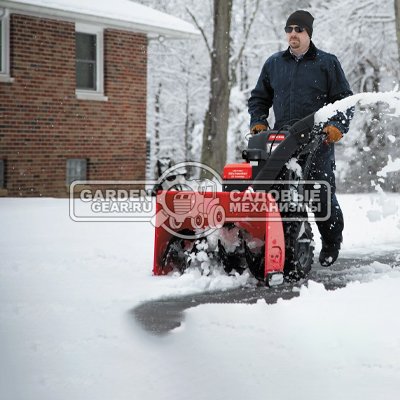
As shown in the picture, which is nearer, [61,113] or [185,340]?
[185,340]

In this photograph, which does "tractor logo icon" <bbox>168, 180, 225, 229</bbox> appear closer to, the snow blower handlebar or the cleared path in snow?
the snow blower handlebar

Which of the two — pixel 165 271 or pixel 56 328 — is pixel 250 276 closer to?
pixel 165 271

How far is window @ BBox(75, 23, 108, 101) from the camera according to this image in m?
14.8

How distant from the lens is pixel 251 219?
5602 millimetres

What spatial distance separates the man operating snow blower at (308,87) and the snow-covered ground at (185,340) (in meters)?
0.82

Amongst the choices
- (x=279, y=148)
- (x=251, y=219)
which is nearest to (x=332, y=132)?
(x=279, y=148)

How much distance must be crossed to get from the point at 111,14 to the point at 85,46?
1019 millimetres

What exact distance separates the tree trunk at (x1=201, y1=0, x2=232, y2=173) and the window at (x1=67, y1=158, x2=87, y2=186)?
2617mm

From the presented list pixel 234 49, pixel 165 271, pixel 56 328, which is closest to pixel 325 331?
pixel 56 328

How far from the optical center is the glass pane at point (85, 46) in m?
14.8

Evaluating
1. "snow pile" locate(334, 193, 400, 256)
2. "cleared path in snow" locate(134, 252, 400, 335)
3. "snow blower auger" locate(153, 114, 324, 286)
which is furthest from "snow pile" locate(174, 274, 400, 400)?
"snow pile" locate(334, 193, 400, 256)

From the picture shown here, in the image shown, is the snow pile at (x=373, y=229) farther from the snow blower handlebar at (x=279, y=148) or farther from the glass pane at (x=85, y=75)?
the glass pane at (x=85, y=75)

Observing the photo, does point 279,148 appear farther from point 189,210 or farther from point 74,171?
point 74,171

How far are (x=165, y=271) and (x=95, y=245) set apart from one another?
154 cm
